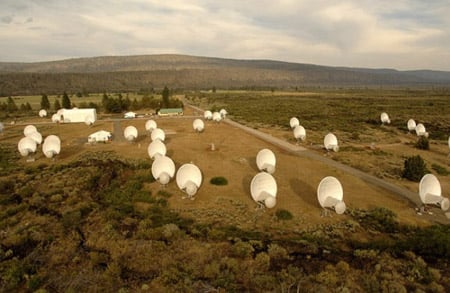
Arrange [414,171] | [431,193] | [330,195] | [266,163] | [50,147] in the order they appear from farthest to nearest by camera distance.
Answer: [50,147] < [266,163] < [414,171] < [431,193] < [330,195]

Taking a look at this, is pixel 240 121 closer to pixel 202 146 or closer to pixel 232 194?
pixel 202 146

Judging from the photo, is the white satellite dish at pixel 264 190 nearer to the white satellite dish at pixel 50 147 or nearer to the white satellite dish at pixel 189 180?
the white satellite dish at pixel 189 180

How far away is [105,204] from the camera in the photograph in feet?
109

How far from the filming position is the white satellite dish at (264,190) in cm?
3003

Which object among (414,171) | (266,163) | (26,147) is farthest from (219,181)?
(26,147)

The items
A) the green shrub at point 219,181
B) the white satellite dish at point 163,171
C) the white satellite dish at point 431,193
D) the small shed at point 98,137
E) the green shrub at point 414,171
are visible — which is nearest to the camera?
the white satellite dish at point 431,193

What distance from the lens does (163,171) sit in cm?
3628

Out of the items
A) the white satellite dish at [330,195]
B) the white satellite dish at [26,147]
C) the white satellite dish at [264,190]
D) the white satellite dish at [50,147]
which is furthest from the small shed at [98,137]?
the white satellite dish at [330,195]

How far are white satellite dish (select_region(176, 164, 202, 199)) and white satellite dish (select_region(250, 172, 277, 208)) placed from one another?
6.20 metres

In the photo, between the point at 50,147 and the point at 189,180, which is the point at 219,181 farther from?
the point at 50,147

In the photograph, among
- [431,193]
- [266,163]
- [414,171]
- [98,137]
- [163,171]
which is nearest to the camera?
[431,193]

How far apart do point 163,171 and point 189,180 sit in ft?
14.2

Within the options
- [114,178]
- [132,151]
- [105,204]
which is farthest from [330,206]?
[132,151]

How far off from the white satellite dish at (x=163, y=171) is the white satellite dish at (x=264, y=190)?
1042 centimetres
